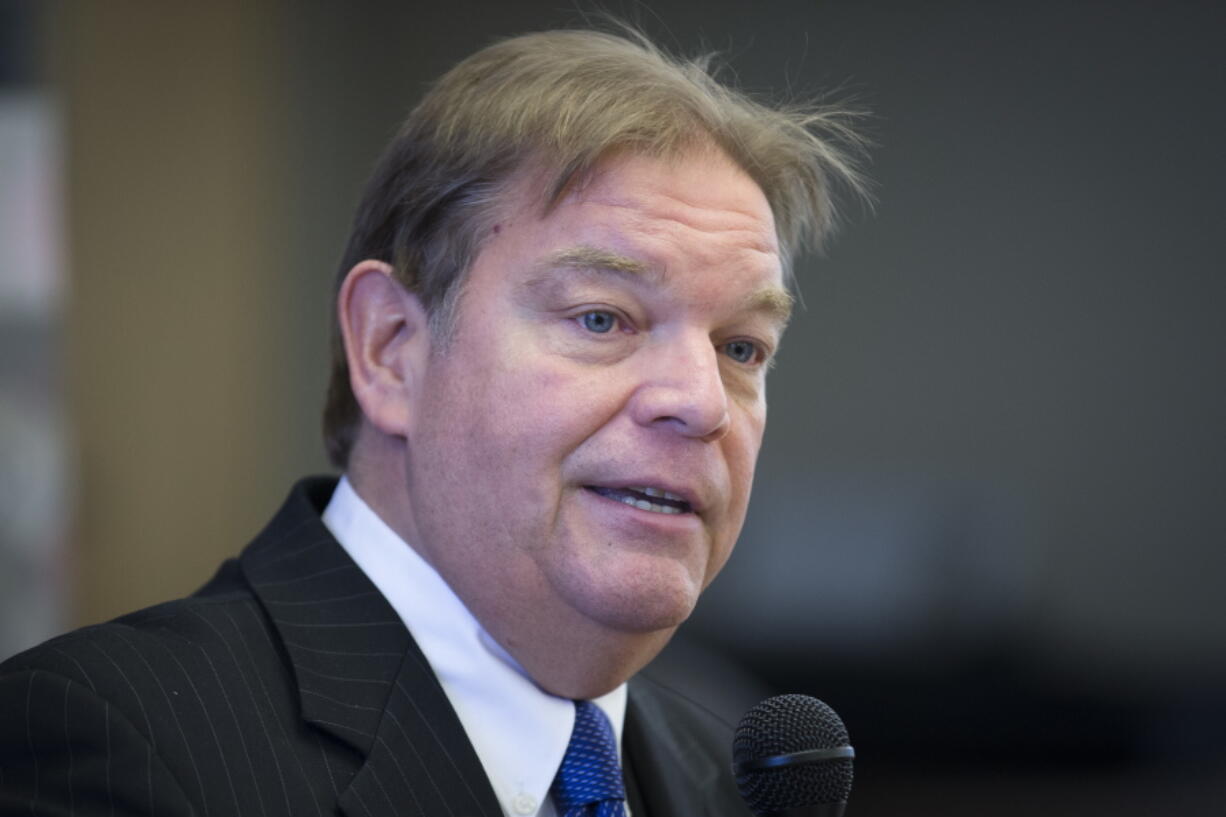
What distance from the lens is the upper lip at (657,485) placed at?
5.32 ft

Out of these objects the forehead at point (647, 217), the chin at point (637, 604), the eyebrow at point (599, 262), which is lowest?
the chin at point (637, 604)

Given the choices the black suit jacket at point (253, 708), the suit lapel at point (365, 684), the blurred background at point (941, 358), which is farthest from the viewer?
the blurred background at point (941, 358)

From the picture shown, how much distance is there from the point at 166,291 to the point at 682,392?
171 inches

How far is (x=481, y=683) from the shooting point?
1.69 meters

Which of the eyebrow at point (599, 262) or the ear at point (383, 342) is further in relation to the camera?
the ear at point (383, 342)

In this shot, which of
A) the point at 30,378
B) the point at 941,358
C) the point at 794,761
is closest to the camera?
the point at 794,761

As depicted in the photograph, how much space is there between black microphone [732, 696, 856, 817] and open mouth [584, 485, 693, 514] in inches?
11.2

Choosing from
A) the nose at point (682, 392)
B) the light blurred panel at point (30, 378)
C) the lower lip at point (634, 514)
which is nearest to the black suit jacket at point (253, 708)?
the lower lip at point (634, 514)

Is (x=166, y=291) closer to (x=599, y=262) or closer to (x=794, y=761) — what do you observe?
(x=599, y=262)

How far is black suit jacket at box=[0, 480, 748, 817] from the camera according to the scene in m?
1.32

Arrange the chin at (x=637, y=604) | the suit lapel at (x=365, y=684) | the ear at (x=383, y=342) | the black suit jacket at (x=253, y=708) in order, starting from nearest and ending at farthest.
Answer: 1. the black suit jacket at (x=253, y=708)
2. the suit lapel at (x=365, y=684)
3. the chin at (x=637, y=604)
4. the ear at (x=383, y=342)

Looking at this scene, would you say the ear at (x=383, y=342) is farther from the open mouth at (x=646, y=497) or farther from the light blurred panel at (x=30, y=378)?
the light blurred panel at (x=30, y=378)

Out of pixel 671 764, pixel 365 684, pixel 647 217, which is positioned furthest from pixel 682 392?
pixel 671 764

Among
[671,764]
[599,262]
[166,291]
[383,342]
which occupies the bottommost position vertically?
[166,291]
